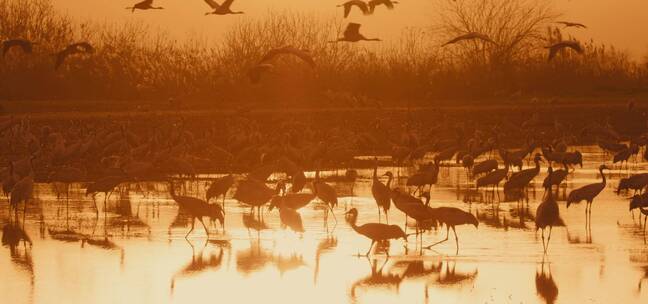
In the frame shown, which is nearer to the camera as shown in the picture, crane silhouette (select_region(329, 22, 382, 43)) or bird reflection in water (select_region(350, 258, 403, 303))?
bird reflection in water (select_region(350, 258, 403, 303))

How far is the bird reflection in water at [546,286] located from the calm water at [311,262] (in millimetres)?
10

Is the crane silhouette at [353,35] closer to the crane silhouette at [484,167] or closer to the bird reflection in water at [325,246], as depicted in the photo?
the crane silhouette at [484,167]

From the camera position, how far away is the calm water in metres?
11.9

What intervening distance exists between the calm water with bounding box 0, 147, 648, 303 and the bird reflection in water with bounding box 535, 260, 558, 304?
10 mm

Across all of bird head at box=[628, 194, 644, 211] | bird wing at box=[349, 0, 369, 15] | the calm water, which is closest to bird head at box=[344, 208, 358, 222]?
the calm water

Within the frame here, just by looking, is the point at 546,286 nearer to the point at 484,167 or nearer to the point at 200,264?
the point at 200,264

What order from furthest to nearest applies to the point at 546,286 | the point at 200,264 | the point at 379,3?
the point at 379,3
the point at 200,264
the point at 546,286

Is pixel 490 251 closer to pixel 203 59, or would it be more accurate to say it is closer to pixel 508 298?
pixel 508 298

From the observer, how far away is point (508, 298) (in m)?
11.6

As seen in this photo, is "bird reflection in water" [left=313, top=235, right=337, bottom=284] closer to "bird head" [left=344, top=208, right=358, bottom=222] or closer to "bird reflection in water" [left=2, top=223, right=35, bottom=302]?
"bird head" [left=344, top=208, right=358, bottom=222]

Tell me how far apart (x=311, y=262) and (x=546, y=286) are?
8.55 ft

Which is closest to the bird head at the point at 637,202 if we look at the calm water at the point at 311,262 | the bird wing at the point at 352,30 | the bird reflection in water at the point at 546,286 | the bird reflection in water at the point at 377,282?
the calm water at the point at 311,262

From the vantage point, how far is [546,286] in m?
12.1

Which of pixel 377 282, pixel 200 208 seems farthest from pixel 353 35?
pixel 377 282
